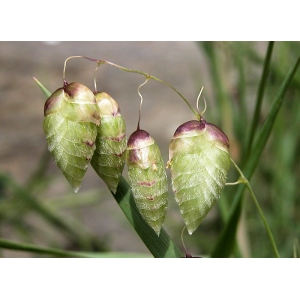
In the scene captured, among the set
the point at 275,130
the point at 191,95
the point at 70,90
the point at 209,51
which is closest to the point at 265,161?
the point at 275,130

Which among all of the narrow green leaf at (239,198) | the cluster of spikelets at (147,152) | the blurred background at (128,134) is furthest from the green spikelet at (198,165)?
the blurred background at (128,134)

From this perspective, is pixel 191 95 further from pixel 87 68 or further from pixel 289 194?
pixel 289 194

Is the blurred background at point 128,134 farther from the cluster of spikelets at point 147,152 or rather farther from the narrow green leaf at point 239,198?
the cluster of spikelets at point 147,152

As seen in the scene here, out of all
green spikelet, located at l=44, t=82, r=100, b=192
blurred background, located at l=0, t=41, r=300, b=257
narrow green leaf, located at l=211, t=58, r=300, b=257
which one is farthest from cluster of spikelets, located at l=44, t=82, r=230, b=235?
blurred background, located at l=0, t=41, r=300, b=257

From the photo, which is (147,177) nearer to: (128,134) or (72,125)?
(72,125)

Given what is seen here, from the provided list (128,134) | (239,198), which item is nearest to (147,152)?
(239,198)
